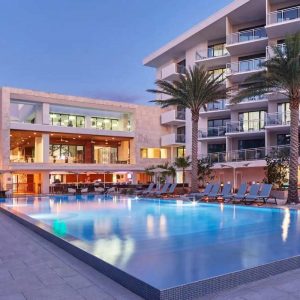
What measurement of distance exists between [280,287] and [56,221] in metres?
9.66

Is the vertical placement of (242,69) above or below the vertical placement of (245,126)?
above

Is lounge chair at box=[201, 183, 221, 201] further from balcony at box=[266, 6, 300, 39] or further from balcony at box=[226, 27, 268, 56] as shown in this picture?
balcony at box=[226, 27, 268, 56]

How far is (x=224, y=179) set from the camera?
34594 millimetres

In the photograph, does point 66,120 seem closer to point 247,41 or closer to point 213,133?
point 213,133

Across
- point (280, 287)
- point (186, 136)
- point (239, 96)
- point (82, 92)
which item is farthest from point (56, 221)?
point (82, 92)

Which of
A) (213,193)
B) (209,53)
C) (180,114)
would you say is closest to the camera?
(213,193)

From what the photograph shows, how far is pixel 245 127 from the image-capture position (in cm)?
3158

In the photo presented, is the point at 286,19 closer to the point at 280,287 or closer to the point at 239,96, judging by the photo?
the point at 239,96

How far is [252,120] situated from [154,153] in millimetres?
13958

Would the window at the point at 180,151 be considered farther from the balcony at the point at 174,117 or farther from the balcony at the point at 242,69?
the balcony at the point at 242,69

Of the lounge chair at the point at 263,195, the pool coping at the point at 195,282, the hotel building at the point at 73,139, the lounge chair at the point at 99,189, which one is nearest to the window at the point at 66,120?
the hotel building at the point at 73,139

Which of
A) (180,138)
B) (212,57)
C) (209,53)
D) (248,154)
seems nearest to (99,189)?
(180,138)

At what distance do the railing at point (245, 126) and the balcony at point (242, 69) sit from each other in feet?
12.1

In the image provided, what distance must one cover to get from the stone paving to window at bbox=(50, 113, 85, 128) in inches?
1200
